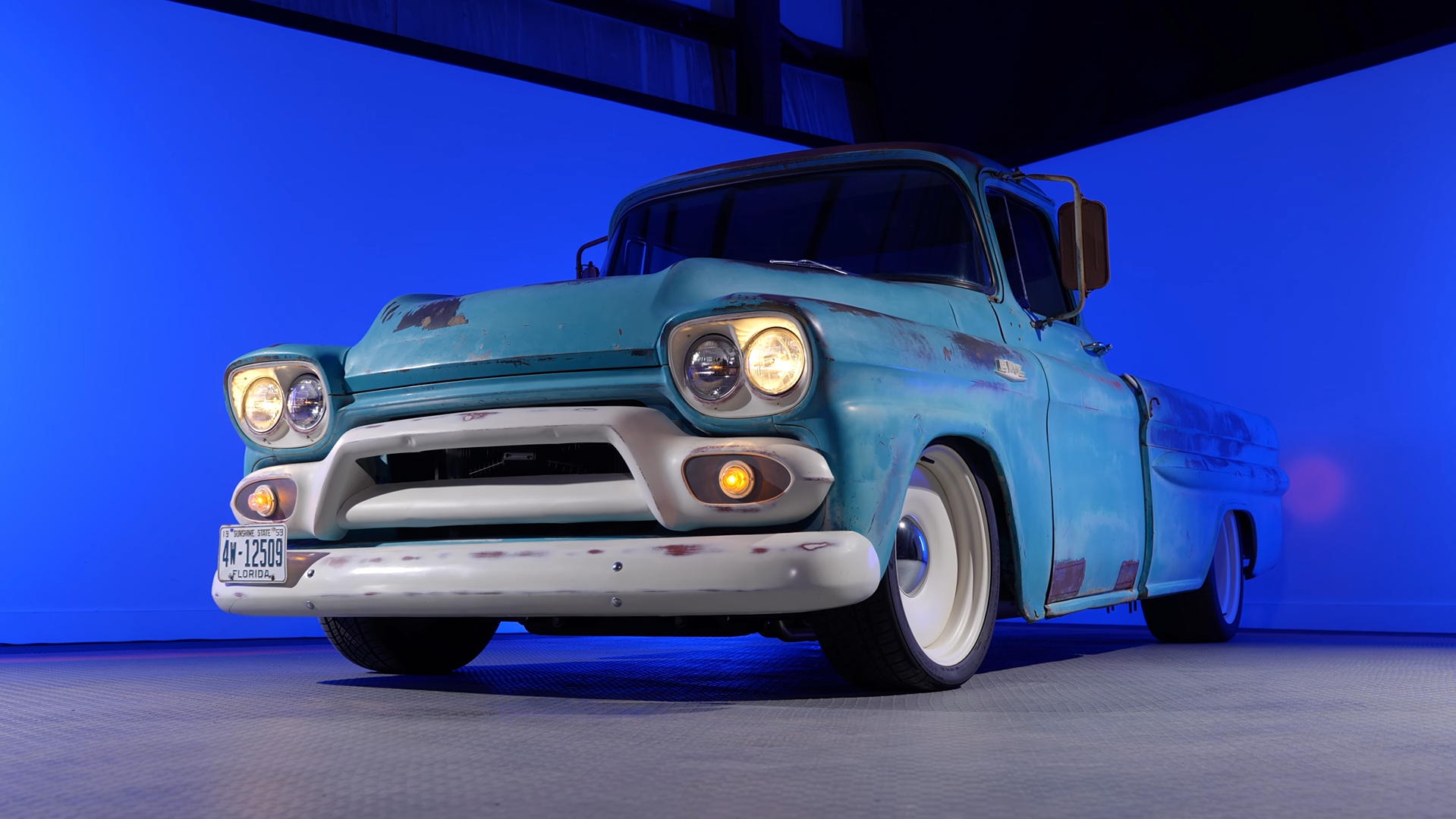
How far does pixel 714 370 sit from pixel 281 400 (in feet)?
4.29

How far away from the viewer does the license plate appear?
3318mm

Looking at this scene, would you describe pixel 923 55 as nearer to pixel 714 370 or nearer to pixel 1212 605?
pixel 1212 605

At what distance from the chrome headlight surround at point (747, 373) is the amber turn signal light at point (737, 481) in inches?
4.9

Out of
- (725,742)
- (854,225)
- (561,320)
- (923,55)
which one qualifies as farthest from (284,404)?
(923,55)

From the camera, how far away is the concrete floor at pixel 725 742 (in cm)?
194

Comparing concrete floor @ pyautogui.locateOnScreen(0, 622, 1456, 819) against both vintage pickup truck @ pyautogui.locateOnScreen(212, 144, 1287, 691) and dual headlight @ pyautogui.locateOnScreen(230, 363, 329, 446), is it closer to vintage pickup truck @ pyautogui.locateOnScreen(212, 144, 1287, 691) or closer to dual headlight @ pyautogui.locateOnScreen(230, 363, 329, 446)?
vintage pickup truck @ pyautogui.locateOnScreen(212, 144, 1287, 691)

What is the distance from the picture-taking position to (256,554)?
336cm

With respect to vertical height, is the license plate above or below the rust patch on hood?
below

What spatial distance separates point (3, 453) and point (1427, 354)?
702cm

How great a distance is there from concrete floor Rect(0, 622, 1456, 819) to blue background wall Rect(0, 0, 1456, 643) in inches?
73.3

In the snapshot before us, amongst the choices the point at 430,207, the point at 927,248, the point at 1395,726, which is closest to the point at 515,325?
the point at 927,248

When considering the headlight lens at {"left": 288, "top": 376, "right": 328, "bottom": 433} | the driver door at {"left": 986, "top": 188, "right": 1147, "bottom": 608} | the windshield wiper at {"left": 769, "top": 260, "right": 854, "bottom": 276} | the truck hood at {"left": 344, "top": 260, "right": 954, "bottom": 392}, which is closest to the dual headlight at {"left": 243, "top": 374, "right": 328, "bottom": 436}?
the headlight lens at {"left": 288, "top": 376, "right": 328, "bottom": 433}

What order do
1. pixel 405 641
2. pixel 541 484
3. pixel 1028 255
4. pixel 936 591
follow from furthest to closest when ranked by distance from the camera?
pixel 1028 255
pixel 405 641
pixel 936 591
pixel 541 484

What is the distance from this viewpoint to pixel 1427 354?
6719 millimetres
